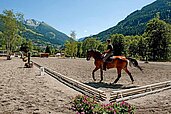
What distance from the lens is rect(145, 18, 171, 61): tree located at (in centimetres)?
5469

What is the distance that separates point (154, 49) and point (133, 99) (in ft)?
163

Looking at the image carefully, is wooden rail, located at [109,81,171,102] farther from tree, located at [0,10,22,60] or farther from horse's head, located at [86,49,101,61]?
tree, located at [0,10,22,60]

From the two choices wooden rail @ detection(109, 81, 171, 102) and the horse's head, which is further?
the horse's head

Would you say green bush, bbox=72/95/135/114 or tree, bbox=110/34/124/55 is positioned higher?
tree, bbox=110/34/124/55

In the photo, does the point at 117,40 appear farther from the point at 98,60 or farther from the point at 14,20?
the point at 98,60

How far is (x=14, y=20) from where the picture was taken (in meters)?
45.2

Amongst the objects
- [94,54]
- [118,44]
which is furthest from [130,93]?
[118,44]

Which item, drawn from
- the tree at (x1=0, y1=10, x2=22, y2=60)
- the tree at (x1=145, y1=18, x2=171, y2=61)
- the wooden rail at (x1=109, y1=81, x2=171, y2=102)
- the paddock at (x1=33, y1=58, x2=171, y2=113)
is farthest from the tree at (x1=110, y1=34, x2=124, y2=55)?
the wooden rail at (x1=109, y1=81, x2=171, y2=102)

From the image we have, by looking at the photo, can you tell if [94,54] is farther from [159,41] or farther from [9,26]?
[159,41]

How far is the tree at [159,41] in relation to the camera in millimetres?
54688

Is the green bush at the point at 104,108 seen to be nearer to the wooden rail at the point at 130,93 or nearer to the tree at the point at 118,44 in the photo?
the wooden rail at the point at 130,93

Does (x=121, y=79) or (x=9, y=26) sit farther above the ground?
(x=9, y=26)

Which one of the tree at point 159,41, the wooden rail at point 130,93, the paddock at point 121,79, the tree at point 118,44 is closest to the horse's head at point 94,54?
the paddock at point 121,79

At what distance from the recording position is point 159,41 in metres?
55.2
